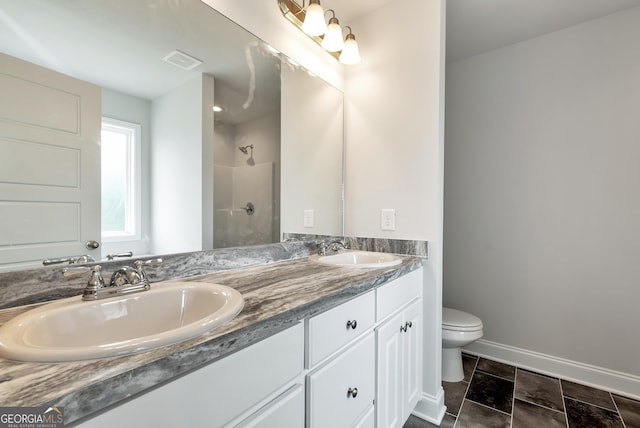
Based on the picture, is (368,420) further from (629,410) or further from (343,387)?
(629,410)

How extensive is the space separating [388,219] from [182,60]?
131cm

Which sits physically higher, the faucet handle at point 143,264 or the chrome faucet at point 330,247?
the faucet handle at point 143,264

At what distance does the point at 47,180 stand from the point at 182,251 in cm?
43

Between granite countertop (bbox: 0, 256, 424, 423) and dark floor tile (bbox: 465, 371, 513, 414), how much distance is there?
4.51 ft

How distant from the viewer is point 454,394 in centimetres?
172

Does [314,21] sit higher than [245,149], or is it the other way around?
[314,21]

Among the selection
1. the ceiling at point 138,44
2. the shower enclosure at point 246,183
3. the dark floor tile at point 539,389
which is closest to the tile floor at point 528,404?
the dark floor tile at point 539,389

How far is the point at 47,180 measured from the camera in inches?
29.2

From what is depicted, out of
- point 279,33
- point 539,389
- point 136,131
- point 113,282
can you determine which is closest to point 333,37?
point 279,33

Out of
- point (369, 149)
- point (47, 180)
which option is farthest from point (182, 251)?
point (369, 149)

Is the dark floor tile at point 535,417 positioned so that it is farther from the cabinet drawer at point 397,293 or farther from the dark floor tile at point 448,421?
the cabinet drawer at point 397,293

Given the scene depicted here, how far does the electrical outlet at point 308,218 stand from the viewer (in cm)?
169

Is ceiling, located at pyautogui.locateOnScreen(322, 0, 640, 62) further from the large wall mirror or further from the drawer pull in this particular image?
the drawer pull

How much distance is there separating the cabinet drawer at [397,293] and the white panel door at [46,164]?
100cm
